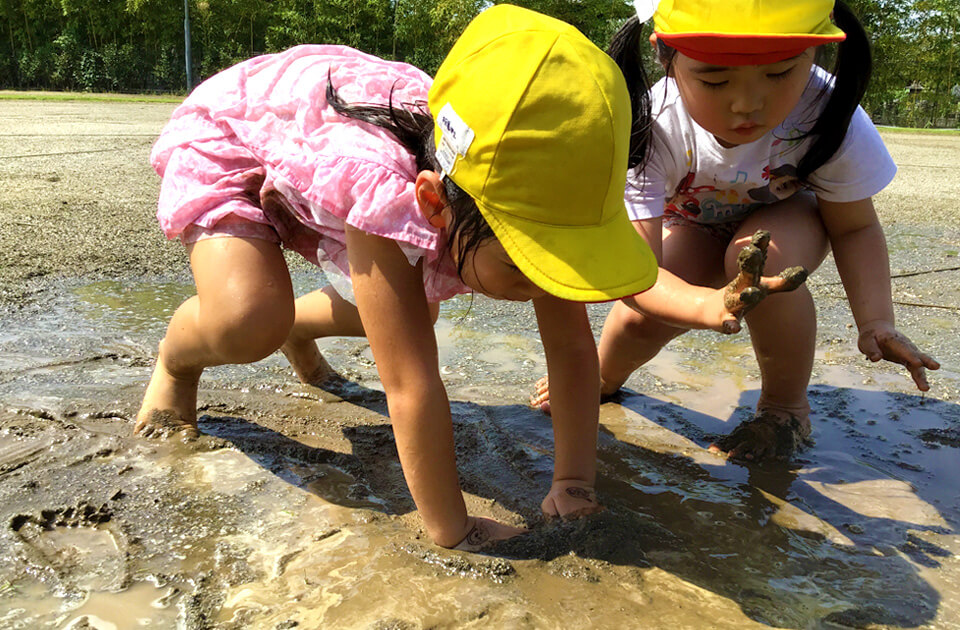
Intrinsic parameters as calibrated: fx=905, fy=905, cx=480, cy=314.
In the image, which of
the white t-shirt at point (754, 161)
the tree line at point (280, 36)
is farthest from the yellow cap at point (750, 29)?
the tree line at point (280, 36)

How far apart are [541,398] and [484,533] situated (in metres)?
0.82

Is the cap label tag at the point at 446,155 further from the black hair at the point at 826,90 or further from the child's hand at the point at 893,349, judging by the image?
the child's hand at the point at 893,349

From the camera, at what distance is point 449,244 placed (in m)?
1.57

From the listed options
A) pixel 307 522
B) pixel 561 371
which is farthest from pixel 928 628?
pixel 307 522

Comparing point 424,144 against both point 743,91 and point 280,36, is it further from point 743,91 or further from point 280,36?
point 280,36

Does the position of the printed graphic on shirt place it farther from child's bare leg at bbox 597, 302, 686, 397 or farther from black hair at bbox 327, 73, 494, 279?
black hair at bbox 327, 73, 494, 279

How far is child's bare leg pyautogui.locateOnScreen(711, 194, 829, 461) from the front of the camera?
2275mm

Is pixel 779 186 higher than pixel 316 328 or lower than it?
higher

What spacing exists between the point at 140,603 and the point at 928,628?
1.33 metres

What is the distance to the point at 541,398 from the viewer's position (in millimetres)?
2543

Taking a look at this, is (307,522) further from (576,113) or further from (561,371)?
(576,113)

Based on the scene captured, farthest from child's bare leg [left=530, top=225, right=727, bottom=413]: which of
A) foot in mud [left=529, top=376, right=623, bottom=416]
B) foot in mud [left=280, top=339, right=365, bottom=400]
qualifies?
foot in mud [left=280, top=339, right=365, bottom=400]

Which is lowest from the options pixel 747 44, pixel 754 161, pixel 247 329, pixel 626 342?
pixel 626 342

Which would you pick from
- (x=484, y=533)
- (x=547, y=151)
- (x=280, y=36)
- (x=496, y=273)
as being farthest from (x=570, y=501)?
(x=280, y=36)
